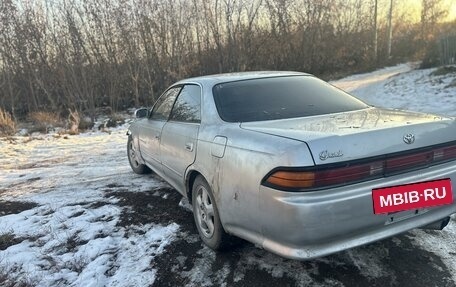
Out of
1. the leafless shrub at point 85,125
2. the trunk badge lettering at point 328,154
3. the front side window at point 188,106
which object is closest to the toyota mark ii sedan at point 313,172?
the trunk badge lettering at point 328,154

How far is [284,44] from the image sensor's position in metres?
24.5

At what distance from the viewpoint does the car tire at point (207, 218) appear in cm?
307

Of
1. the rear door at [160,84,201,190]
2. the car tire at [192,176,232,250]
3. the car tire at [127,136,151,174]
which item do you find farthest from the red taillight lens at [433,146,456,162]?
the car tire at [127,136,151,174]

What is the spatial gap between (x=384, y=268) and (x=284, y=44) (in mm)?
22836

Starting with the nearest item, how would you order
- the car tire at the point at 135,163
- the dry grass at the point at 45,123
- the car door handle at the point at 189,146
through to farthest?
the car door handle at the point at 189,146
the car tire at the point at 135,163
the dry grass at the point at 45,123

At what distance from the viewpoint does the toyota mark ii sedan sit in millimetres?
2266

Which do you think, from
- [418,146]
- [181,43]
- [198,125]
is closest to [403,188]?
[418,146]

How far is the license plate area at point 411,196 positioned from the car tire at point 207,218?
1.20 meters

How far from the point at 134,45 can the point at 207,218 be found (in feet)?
48.9

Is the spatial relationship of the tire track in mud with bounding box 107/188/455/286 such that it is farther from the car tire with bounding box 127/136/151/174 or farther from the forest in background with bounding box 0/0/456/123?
the forest in background with bounding box 0/0/456/123

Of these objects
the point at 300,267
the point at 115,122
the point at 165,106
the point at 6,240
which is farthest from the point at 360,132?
the point at 115,122

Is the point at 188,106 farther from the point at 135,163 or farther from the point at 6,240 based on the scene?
the point at 135,163

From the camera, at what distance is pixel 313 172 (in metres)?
2.23

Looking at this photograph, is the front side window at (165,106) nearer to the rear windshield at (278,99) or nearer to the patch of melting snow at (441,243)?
the rear windshield at (278,99)
